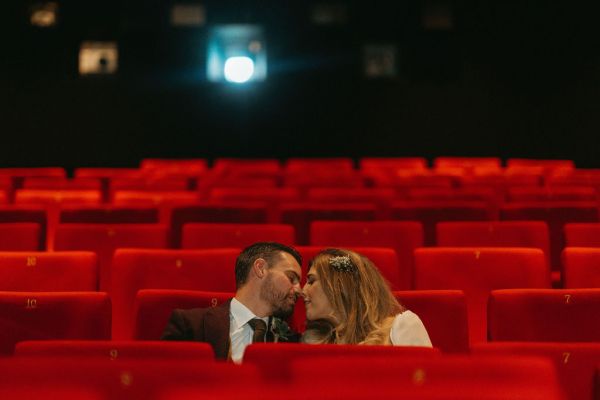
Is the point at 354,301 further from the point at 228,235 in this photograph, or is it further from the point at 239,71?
the point at 239,71

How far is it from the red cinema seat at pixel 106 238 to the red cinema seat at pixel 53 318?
1.24 meters

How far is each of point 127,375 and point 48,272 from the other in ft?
5.47

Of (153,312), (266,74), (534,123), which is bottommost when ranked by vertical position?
(153,312)

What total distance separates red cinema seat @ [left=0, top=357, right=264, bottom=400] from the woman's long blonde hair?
3.26 ft

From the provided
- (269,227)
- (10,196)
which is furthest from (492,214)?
(10,196)

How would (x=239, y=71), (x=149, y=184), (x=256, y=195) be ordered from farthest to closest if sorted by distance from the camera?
(x=239, y=71), (x=149, y=184), (x=256, y=195)

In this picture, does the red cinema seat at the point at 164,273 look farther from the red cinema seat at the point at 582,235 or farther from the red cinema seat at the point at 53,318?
the red cinema seat at the point at 582,235

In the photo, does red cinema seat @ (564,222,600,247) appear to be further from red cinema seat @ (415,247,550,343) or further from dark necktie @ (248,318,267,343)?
dark necktie @ (248,318,267,343)

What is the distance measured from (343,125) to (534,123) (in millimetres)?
2253

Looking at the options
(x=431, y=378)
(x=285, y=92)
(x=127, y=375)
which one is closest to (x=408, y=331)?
(x=431, y=378)

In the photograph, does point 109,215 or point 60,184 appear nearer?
point 109,215

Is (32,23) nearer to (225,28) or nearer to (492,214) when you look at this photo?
(225,28)

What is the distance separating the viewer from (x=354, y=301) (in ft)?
8.30

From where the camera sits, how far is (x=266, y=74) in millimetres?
10398
